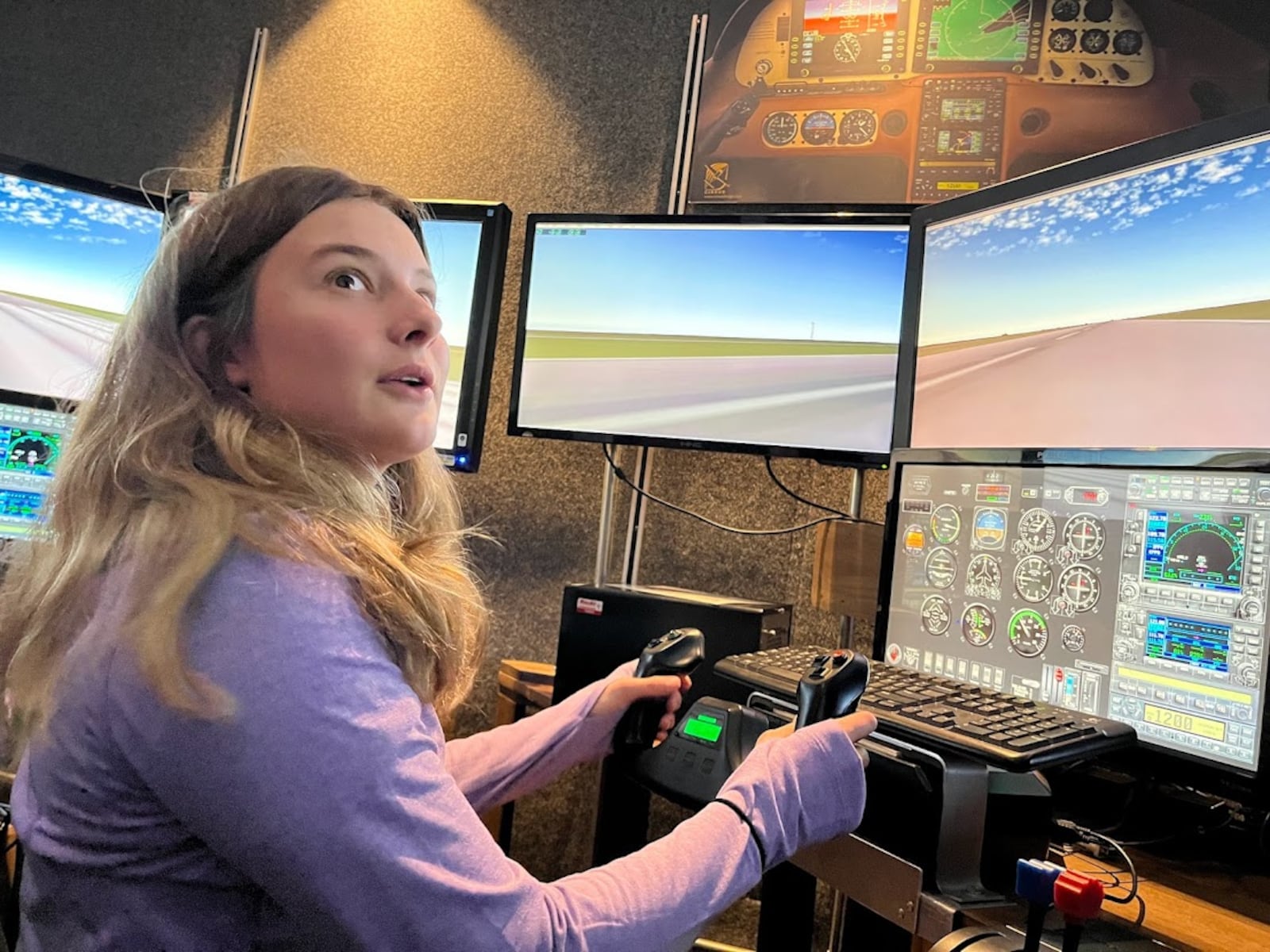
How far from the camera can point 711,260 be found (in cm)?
144

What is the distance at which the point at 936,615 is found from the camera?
3.07ft

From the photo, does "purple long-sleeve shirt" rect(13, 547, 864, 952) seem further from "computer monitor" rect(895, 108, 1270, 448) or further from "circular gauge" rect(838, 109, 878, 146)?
"circular gauge" rect(838, 109, 878, 146)

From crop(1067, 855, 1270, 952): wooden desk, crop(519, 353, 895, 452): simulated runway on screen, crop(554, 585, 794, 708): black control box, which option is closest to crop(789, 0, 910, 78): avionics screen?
crop(519, 353, 895, 452): simulated runway on screen

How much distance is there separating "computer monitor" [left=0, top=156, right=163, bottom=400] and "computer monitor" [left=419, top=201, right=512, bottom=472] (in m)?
0.50

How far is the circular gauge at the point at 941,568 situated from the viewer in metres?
0.92

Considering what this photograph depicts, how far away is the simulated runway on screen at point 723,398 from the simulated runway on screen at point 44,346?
743 mm

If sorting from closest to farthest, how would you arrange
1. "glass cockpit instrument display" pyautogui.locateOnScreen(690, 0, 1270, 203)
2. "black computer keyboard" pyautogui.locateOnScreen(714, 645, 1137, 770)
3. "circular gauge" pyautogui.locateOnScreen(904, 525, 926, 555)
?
"black computer keyboard" pyautogui.locateOnScreen(714, 645, 1137, 770) → "circular gauge" pyautogui.locateOnScreen(904, 525, 926, 555) → "glass cockpit instrument display" pyautogui.locateOnScreen(690, 0, 1270, 203)

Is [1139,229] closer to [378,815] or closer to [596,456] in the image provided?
[378,815]

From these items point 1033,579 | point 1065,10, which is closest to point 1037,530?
point 1033,579

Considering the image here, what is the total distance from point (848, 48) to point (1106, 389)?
947mm

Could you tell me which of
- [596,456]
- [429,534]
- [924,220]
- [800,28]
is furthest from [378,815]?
[800,28]

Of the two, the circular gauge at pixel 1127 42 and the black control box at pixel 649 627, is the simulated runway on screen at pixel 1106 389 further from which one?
the circular gauge at pixel 1127 42

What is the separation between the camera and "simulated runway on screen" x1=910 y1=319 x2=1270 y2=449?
831 mm

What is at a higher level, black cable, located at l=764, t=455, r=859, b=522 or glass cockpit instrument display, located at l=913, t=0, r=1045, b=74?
glass cockpit instrument display, located at l=913, t=0, r=1045, b=74
